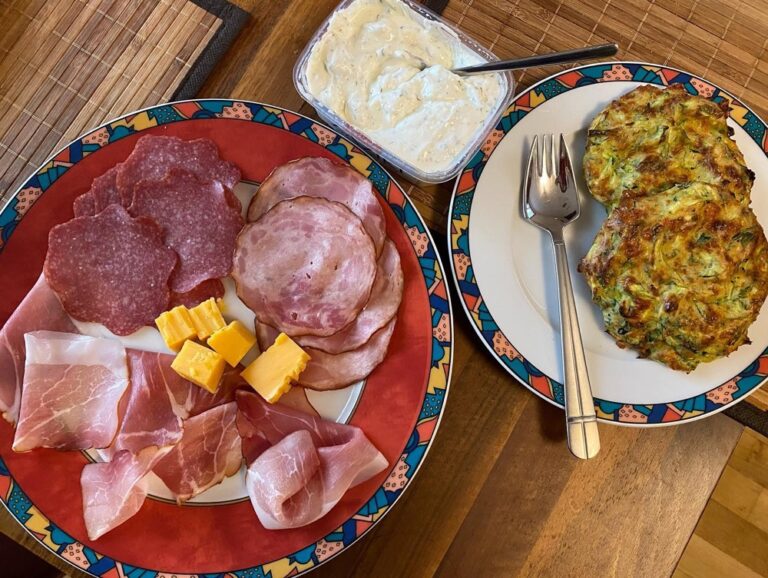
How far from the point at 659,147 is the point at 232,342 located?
118 cm

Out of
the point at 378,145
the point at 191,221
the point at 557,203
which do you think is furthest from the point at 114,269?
the point at 557,203

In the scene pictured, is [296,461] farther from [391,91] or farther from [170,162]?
[391,91]

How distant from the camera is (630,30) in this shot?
183 cm

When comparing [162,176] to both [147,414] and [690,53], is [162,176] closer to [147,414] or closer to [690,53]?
→ [147,414]

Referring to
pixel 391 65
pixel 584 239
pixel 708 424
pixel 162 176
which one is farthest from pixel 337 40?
pixel 708 424

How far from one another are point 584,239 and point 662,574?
95 centimetres

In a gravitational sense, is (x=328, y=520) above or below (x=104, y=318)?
below

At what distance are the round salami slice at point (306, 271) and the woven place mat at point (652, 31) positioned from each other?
0.76 metres

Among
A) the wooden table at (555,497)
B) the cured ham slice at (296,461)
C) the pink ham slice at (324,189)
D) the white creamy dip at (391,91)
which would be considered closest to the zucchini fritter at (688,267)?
the wooden table at (555,497)

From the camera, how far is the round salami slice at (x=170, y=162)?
155cm

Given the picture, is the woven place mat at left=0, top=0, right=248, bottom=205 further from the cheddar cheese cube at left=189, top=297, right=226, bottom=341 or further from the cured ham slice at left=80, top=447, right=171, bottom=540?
the cured ham slice at left=80, top=447, right=171, bottom=540

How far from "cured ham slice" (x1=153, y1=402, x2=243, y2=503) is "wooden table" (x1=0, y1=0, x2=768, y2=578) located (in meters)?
0.45

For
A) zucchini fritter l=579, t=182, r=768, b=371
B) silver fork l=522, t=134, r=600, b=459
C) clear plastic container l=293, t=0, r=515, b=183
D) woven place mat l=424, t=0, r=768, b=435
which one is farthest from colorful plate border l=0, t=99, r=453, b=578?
woven place mat l=424, t=0, r=768, b=435

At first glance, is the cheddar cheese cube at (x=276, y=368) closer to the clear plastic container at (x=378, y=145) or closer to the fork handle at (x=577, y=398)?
the clear plastic container at (x=378, y=145)
